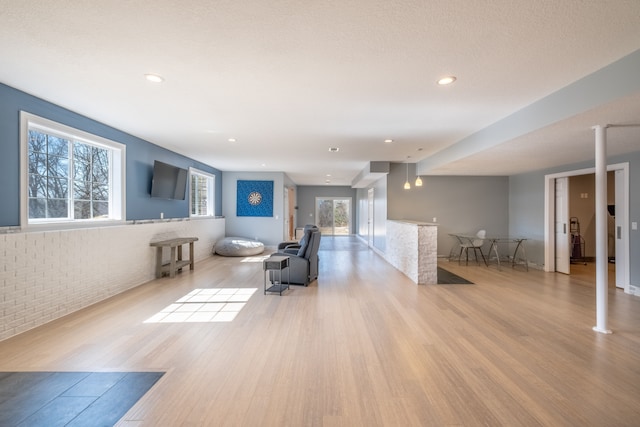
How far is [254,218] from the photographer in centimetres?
978

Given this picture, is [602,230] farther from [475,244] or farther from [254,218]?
[254,218]

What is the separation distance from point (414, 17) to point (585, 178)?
9241 millimetres

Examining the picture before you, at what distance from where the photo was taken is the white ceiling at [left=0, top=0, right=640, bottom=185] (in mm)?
1944

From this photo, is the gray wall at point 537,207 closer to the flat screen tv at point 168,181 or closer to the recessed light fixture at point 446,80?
the recessed light fixture at point 446,80

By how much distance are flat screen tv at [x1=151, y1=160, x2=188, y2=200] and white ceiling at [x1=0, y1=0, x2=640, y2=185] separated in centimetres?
135

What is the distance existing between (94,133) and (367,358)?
4755mm

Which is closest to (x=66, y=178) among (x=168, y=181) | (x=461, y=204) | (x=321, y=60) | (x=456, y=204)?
(x=168, y=181)

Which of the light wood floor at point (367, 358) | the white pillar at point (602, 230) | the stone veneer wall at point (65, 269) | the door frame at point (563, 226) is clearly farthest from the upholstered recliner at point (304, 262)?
the door frame at point (563, 226)

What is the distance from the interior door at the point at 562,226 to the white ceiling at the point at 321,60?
217 cm

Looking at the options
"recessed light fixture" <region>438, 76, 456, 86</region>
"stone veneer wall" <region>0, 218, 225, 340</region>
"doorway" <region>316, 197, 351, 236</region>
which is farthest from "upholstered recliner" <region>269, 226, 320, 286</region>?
"doorway" <region>316, 197, 351, 236</region>

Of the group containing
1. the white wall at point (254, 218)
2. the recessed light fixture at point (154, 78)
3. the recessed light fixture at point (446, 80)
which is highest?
the recessed light fixture at point (154, 78)

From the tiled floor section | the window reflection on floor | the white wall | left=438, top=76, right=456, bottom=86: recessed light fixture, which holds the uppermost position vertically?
left=438, top=76, right=456, bottom=86: recessed light fixture

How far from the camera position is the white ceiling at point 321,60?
1944 millimetres

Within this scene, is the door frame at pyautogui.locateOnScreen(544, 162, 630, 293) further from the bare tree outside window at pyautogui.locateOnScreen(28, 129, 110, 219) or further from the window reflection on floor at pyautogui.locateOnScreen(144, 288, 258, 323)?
the bare tree outside window at pyautogui.locateOnScreen(28, 129, 110, 219)
